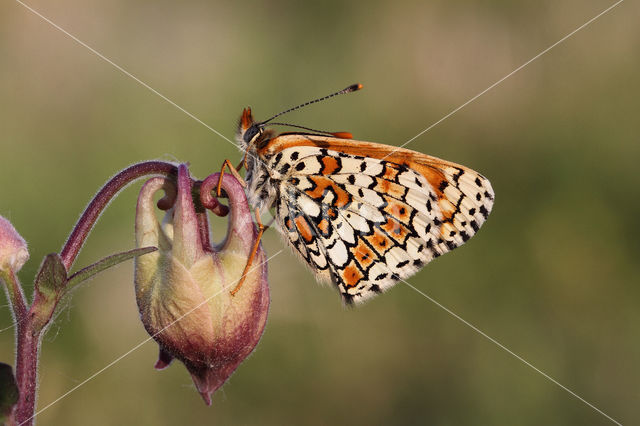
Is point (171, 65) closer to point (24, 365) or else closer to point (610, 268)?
point (610, 268)

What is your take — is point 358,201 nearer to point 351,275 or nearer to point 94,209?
point 351,275

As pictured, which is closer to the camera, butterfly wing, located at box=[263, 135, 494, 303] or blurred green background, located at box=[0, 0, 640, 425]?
butterfly wing, located at box=[263, 135, 494, 303]

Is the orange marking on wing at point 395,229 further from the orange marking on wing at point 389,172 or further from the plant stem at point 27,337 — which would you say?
the plant stem at point 27,337

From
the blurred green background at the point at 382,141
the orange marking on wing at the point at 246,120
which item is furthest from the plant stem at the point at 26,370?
the blurred green background at the point at 382,141

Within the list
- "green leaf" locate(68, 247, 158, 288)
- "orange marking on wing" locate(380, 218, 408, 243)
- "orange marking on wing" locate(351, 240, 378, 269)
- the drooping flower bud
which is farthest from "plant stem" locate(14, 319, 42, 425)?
"orange marking on wing" locate(380, 218, 408, 243)

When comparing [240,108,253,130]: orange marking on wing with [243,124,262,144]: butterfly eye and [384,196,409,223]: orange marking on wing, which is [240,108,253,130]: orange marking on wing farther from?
[384,196,409,223]: orange marking on wing

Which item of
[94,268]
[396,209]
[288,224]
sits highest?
[94,268]

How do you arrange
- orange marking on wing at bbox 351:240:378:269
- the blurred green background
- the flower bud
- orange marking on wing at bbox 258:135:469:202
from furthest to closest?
the blurred green background < orange marking on wing at bbox 351:240:378:269 < orange marking on wing at bbox 258:135:469:202 < the flower bud

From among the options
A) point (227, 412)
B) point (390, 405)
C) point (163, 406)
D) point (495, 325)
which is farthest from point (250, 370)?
point (495, 325)

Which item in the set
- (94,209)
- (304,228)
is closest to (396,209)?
(304,228)
